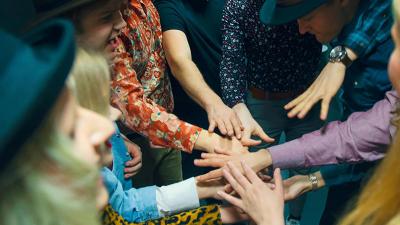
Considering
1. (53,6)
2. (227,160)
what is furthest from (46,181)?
(227,160)

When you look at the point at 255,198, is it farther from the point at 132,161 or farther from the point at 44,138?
the point at 44,138

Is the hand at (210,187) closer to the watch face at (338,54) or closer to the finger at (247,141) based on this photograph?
the finger at (247,141)

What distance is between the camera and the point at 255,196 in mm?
1095

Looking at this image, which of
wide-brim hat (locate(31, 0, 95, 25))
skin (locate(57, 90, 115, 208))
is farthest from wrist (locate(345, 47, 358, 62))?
skin (locate(57, 90, 115, 208))

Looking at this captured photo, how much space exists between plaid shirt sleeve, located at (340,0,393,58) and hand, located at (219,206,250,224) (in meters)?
0.52

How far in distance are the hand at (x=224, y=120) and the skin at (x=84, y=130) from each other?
2.37 ft

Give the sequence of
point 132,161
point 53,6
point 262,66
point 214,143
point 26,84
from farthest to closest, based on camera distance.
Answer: point 262,66
point 132,161
point 214,143
point 53,6
point 26,84

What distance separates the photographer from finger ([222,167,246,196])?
3.71 ft

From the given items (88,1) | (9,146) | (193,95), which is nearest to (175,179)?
(193,95)

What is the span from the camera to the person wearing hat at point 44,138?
46cm

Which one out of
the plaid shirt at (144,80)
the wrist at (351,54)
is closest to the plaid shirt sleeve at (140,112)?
the plaid shirt at (144,80)

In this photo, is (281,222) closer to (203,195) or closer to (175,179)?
(203,195)

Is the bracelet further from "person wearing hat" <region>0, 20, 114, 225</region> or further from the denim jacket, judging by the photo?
"person wearing hat" <region>0, 20, 114, 225</region>

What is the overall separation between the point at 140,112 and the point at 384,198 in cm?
68
